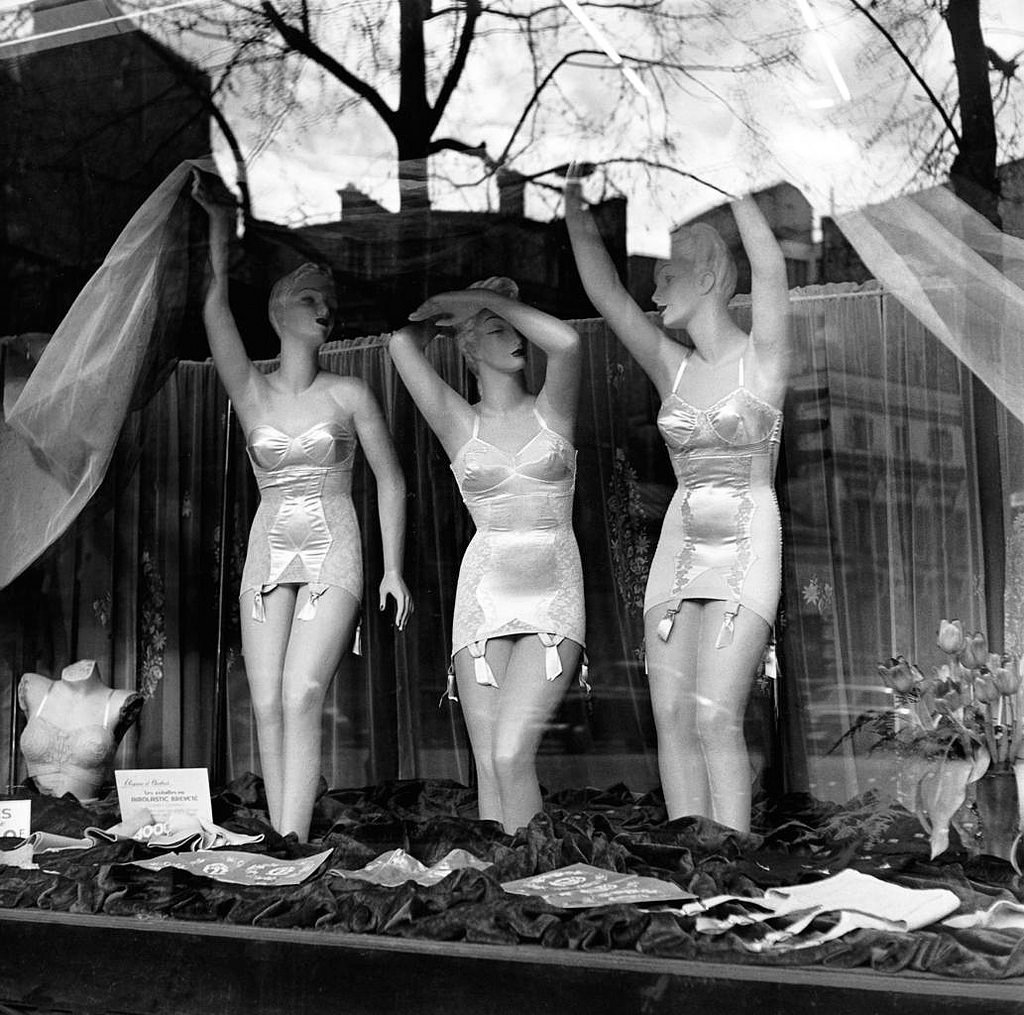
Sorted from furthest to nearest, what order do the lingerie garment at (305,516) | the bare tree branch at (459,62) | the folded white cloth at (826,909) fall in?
1. the lingerie garment at (305,516)
2. the bare tree branch at (459,62)
3. the folded white cloth at (826,909)

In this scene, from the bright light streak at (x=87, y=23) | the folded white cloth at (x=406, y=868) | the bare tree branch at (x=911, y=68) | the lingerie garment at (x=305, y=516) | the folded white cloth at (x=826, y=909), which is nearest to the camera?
the folded white cloth at (x=826, y=909)

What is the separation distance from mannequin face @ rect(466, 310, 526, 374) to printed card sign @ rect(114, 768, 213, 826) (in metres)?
1.15

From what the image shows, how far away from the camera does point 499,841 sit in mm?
2811

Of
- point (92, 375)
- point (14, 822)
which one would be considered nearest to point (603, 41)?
point (92, 375)

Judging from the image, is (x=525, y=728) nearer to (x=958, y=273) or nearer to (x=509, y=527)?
(x=509, y=527)

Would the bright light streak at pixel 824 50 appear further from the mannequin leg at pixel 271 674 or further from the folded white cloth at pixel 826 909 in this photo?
the mannequin leg at pixel 271 674

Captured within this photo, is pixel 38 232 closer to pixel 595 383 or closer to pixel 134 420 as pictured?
pixel 134 420

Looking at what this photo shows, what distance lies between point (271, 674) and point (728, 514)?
115 cm

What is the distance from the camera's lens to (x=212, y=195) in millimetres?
3230

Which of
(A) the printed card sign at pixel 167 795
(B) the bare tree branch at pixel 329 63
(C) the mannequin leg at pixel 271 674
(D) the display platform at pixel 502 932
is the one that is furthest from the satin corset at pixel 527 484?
(A) the printed card sign at pixel 167 795

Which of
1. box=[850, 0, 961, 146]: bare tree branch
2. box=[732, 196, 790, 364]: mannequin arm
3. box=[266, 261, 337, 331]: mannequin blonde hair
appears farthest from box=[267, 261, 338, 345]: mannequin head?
box=[850, 0, 961, 146]: bare tree branch

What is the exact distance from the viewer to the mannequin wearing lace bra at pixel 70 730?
3641 millimetres

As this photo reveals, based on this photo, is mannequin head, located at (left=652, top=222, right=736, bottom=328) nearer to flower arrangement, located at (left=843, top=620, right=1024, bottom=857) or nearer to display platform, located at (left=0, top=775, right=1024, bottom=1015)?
flower arrangement, located at (left=843, top=620, right=1024, bottom=857)

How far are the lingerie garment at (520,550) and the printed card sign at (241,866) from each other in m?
0.56
